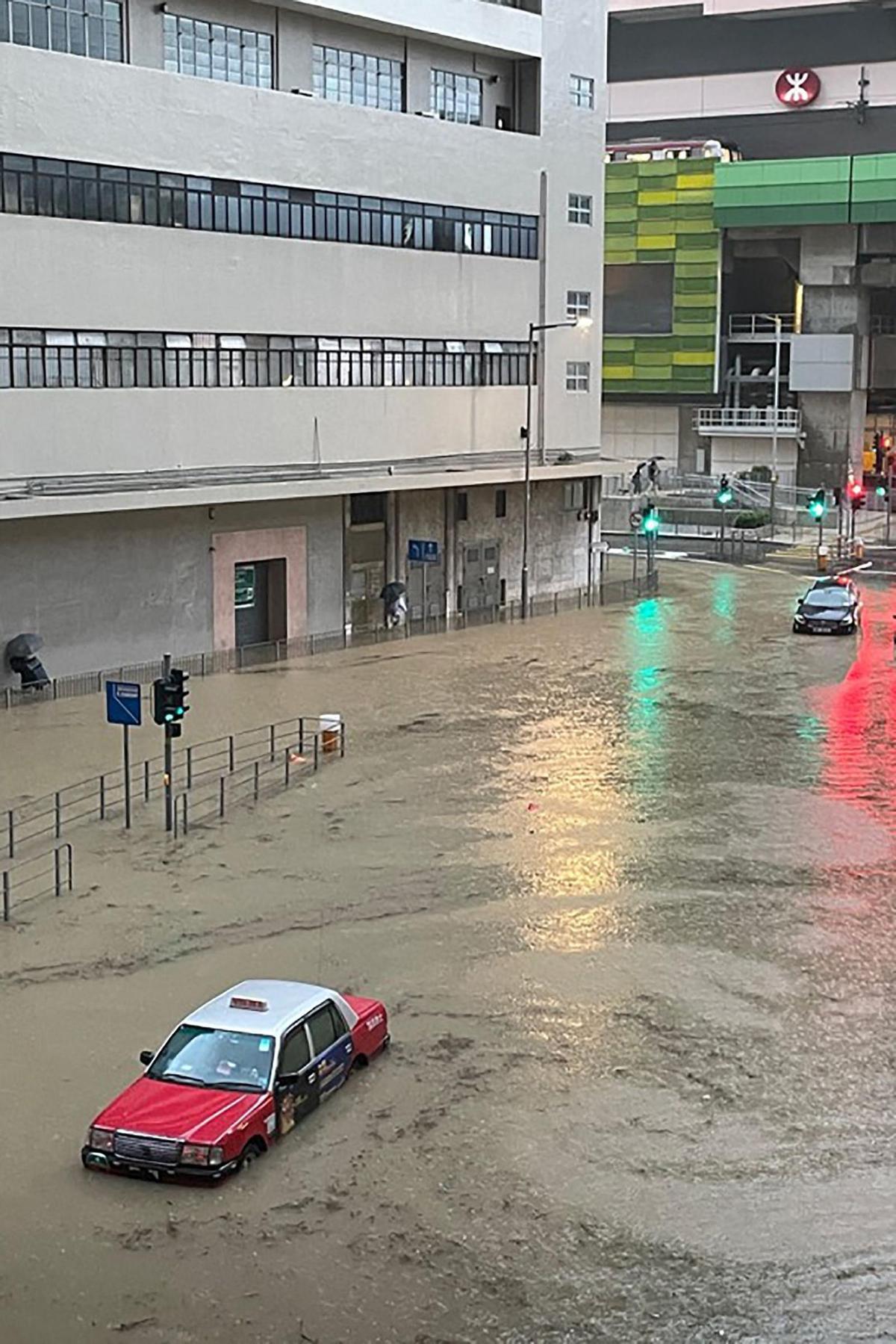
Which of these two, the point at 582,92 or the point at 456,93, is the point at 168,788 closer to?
the point at 456,93

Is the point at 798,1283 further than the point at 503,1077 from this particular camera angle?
No

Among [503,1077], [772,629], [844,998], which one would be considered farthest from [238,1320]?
[772,629]

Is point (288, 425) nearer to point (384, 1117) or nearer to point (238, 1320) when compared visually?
point (384, 1117)

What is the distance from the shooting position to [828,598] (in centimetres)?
4856

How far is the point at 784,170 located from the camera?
86625 millimetres

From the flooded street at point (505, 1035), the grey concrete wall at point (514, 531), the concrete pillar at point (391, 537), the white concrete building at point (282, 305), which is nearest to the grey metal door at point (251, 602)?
the white concrete building at point (282, 305)

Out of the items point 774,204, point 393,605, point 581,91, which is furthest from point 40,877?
point 774,204

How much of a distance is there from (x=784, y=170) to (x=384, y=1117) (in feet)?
256

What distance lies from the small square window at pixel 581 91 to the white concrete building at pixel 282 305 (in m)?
0.11

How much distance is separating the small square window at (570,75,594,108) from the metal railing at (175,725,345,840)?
27336 mm

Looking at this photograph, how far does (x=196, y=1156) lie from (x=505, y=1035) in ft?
15.2

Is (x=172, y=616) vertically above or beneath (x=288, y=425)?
beneath

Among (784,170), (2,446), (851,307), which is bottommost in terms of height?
(2,446)

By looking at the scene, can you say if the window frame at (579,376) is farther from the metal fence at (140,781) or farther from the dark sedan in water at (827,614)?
the metal fence at (140,781)
